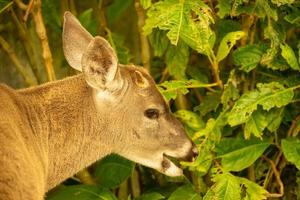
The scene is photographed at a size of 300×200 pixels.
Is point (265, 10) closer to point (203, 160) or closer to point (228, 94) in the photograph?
point (228, 94)

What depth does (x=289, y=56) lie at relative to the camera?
4.15 metres

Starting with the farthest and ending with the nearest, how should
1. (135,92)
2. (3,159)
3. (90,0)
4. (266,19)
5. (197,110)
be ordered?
(90,0) → (197,110) → (266,19) → (135,92) → (3,159)

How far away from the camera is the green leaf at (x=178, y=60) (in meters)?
4.28

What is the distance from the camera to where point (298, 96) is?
14.2 ft

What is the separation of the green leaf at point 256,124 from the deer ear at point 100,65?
87cm

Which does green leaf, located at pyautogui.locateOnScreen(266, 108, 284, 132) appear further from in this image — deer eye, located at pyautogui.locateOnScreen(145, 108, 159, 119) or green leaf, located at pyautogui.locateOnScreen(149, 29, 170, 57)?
deer eye, located at pyautogui.locateOnScreen(145, 108, 159, 119)

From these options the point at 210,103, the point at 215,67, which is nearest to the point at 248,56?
the point at 215,67

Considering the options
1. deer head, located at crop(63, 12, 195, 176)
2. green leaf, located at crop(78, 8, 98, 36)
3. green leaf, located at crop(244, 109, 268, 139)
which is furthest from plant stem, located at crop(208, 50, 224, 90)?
green leaf, located at crop(78, 8, 98, 36)

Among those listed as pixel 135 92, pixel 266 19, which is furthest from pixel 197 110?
pixel 135 92

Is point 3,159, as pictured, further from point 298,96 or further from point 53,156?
point 298,96

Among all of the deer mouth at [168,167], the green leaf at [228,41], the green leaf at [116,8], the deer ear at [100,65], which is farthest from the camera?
the green leaf at [116,8]

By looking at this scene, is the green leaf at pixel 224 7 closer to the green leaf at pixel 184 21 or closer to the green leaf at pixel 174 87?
the green leaf at pixel 184 21

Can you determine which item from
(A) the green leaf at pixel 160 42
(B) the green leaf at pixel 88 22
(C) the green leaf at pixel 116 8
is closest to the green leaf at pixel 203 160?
(A) the green leaf at pixel 160 42

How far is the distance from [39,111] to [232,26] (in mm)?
1300
